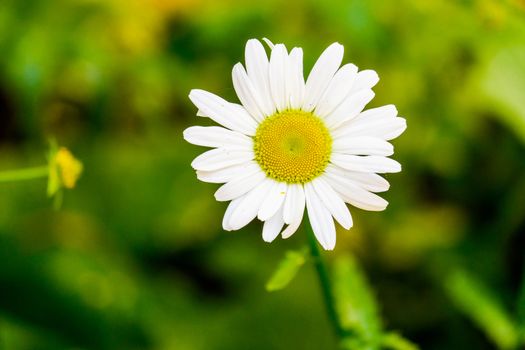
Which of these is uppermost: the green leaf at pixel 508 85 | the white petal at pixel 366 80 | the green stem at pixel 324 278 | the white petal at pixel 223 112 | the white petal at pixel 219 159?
the green leaf at pixel 508 85

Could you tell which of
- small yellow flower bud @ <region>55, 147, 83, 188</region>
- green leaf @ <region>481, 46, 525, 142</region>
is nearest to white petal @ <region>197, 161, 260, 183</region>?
small yellow flower bud @ <region>55, 147, 83, 188</region>

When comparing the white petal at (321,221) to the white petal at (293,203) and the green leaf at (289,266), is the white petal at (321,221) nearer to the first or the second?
the white petal at (293,203)

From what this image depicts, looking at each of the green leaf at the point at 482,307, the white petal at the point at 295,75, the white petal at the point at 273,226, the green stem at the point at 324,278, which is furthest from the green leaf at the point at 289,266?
the green leaf at the point at 482,307

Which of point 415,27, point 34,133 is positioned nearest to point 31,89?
point 34,133

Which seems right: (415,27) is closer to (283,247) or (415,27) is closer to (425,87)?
(425,87)

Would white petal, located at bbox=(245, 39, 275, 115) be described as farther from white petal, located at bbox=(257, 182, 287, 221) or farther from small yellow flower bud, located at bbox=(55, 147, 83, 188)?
small yellow flower bud, located at bbox=(55, 147, 83, 188)

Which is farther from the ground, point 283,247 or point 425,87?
point 425,87

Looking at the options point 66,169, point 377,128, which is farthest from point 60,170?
point 377,128
